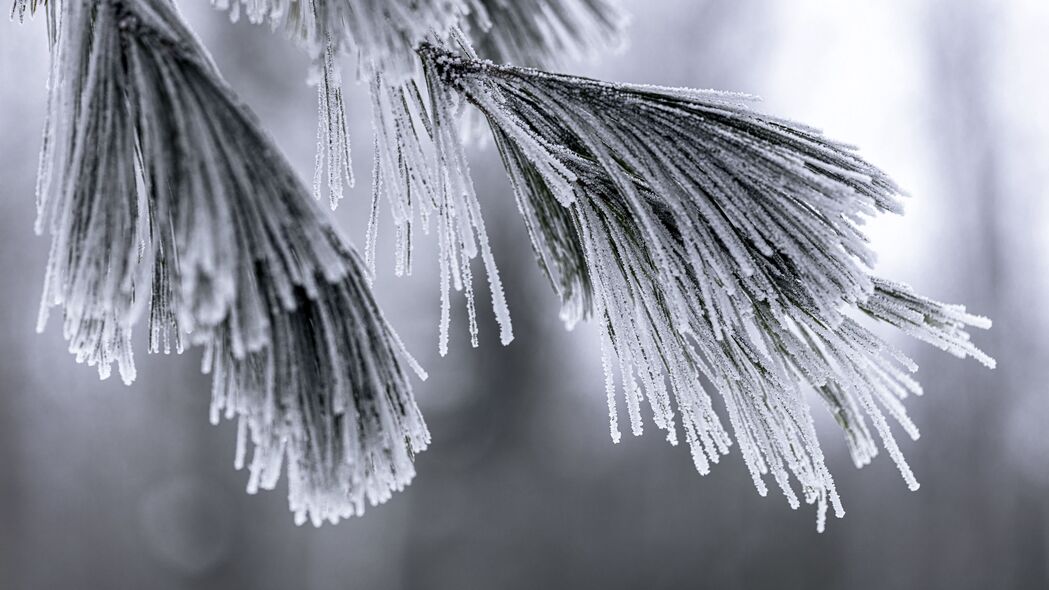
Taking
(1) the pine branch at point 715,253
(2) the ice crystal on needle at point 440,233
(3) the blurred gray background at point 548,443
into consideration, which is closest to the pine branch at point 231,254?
(2) the ice crystal on needle at point 440,233

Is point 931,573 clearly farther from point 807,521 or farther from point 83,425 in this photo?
point 83,425

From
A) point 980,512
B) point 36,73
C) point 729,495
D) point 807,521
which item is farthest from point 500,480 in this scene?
point 36,73

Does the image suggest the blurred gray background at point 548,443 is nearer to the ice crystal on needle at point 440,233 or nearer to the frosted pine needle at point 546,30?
the frosted pine needle at point 546,30

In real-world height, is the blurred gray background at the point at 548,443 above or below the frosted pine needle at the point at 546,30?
above

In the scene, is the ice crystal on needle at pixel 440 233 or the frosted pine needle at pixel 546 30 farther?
the frosted pine needle at pixel 546 30

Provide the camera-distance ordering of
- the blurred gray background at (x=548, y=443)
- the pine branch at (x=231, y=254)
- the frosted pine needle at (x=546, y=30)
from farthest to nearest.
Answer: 1. the blurred gray background at (x=548, y=443)
2. the frosted pine needle at (x=546, y=30)
3. the pine branch at (x=231, y=254)

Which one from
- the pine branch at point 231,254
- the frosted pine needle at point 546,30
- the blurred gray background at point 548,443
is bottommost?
the pine branch at point 231,254

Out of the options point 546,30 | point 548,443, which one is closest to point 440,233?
point 546,30
